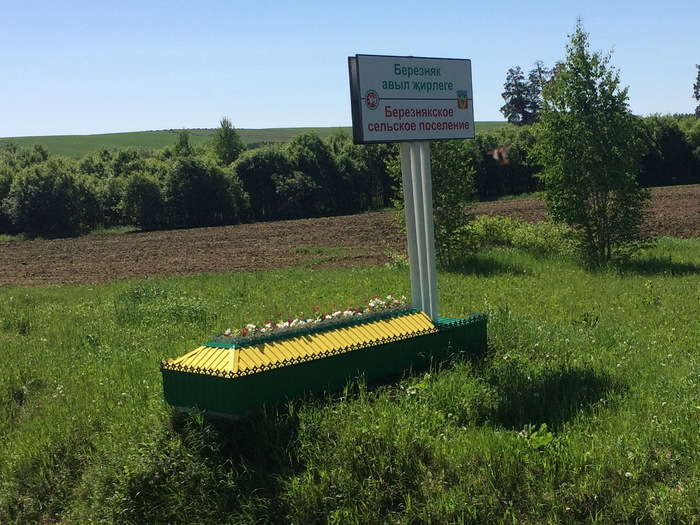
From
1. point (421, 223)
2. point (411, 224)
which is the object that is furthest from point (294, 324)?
point (421, 223)

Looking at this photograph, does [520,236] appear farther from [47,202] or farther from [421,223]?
[47,202]

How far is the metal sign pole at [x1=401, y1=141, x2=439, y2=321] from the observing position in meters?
8.38

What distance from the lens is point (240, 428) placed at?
6230 millimetres

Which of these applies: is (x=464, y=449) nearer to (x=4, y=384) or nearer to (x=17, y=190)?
(x=4, y=384)

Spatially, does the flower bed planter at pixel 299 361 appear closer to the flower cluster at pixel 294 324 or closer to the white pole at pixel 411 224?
the flower cluster at pixel 294 324

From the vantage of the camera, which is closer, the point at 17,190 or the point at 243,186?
the point at 17,190

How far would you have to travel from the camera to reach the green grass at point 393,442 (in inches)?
209

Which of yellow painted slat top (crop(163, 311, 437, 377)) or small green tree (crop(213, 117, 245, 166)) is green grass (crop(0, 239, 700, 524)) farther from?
small green tree (crop(213, 117, 245, 166))

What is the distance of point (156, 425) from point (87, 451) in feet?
2.35

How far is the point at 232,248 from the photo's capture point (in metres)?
29.0

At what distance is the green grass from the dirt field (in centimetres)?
1328

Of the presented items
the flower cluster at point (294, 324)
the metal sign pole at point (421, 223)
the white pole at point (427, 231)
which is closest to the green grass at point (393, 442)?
the flower cluster at point (294, 324)

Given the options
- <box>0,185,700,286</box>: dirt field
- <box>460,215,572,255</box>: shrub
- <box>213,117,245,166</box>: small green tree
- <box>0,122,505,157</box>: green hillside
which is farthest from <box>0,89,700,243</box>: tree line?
<box>0,122,505,157</box>: green hillside

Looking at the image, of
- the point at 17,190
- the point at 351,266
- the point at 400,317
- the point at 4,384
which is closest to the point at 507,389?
the point at 400,317
